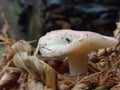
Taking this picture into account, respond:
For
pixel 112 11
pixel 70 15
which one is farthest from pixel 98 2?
pixel 70 15

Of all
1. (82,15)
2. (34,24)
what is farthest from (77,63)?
(34,24)

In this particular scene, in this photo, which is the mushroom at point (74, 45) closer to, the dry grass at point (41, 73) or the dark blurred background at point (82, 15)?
the dry grass at point (41, 73)

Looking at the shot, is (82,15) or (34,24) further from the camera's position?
(34,24)

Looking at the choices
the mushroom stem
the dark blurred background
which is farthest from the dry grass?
the dark blurred background

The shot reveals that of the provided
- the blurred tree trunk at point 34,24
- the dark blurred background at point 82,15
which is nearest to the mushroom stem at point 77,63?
the dark blurred background at point 82,15

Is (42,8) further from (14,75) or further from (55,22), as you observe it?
(14,75)

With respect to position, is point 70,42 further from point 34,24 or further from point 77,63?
point 34,24

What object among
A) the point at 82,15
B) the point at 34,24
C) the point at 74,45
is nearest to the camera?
the point at 74,45

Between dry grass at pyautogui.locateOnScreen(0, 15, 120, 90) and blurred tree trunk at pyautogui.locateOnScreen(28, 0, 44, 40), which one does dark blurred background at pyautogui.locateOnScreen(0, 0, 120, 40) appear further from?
dry grass at pyautogui.locateOnScreen(0, 15, 120, 90)
